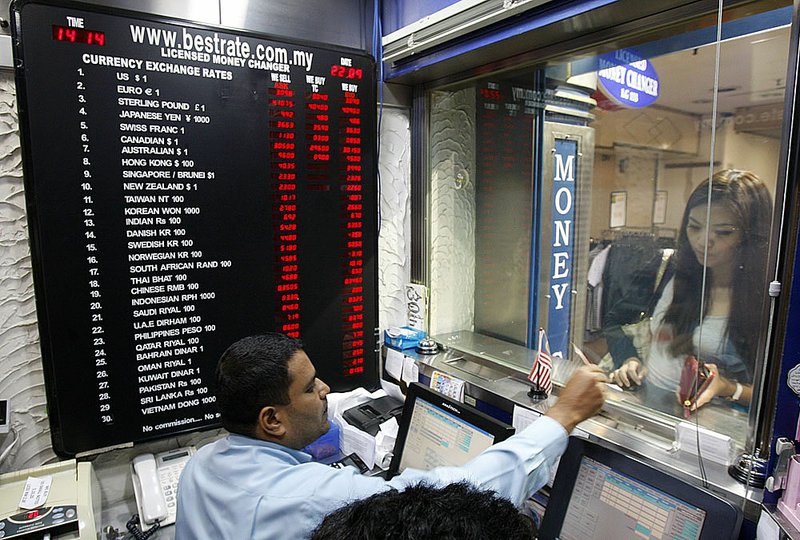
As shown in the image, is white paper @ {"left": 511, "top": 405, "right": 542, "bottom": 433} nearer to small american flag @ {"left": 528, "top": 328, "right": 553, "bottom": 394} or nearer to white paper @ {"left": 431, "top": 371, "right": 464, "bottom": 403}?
small american flag @ {"left": 528, "top": 328, "right": 553, "bottom": 394}

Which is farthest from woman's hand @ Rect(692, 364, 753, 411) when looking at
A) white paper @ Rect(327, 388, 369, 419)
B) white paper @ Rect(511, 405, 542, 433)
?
white paper @ Rect(327, 388, 369, 419)

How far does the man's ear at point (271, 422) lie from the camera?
3.58ft

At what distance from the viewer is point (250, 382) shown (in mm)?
1089

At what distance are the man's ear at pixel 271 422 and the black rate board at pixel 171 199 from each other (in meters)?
0.65

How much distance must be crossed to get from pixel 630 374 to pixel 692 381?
177 mm

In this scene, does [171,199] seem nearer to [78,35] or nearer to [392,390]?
[78,35]

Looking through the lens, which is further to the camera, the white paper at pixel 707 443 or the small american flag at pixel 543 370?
the small american flag at pixel 543 370

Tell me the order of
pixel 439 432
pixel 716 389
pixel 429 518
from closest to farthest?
pixel 429 518
pixel 716 389
pixel 439 432

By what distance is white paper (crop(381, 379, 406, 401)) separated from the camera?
6.39ft

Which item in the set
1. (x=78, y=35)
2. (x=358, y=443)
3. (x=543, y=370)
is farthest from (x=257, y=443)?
(x=78, y=35)

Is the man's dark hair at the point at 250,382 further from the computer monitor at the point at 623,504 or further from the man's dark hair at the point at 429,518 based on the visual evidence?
the computer monitor at the point at 623,504

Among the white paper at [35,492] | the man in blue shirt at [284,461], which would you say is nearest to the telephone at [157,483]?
the white paper at [35,492]

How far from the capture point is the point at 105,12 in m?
1.44

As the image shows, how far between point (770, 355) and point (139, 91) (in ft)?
5.74
